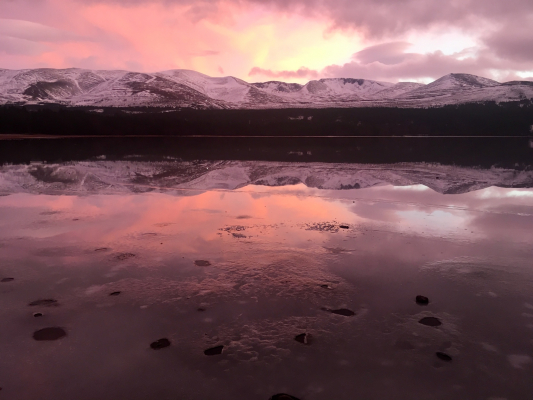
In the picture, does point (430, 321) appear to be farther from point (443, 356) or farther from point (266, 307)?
point (266, 307)

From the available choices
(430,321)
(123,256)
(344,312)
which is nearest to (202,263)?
(123,256)

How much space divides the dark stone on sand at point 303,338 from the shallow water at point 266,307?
0.03m

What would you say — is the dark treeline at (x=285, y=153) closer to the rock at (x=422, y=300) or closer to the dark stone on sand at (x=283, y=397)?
the rock at (x=422, y=300)

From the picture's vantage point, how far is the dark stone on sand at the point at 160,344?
245 inches

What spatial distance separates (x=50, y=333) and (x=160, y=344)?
2045 millimetres

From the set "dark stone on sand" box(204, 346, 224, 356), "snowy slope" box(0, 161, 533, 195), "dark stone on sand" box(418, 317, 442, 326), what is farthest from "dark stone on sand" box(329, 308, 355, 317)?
"snowy slope" box(0, 161, 533, 195)

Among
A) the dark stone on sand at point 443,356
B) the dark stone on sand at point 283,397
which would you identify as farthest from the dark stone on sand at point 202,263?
the dark stone on sand at point 443,356

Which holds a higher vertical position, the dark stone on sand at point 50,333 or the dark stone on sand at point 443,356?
the dark stone on sand at point 50,333

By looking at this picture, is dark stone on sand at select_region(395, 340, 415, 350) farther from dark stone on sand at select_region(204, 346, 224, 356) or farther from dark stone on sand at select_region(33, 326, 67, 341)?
dark stone on sand at select_region(33, 326, 67, 341)

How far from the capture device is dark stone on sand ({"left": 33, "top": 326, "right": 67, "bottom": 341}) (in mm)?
6480

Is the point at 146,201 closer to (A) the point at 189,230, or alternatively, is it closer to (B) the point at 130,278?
(A) the point at 189,230

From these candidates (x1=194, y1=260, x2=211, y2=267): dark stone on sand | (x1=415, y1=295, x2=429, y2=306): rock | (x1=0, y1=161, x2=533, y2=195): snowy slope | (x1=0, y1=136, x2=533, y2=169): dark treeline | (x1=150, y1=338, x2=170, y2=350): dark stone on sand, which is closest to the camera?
(x1=150, y1=338, x2=170, y2=350): dark stone on sand

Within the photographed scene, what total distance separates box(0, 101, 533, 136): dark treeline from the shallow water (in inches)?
5705

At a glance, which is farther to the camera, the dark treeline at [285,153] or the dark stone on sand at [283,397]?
the dark treeline at [285,153]
